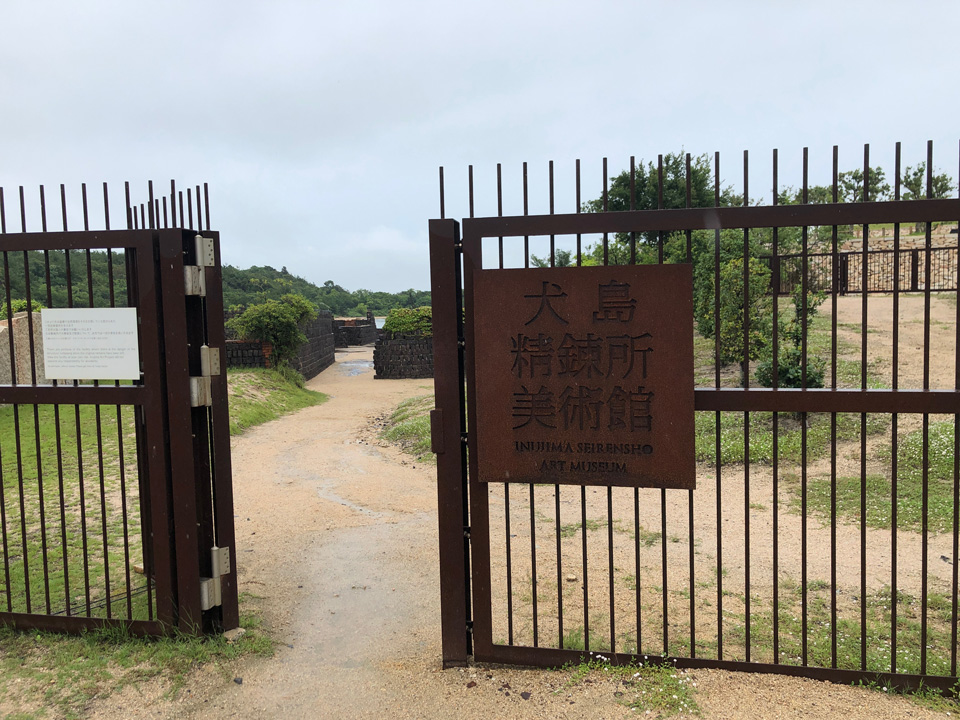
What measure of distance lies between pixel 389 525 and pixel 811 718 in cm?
397

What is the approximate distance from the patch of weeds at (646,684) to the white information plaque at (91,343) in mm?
2687

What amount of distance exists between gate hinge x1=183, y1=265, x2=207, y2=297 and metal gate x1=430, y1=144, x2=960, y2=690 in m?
1.28

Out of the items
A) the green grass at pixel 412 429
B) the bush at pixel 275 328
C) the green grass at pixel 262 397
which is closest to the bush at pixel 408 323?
the bush at pixel 275 328

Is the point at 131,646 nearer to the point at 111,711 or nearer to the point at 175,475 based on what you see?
the point at 111,711

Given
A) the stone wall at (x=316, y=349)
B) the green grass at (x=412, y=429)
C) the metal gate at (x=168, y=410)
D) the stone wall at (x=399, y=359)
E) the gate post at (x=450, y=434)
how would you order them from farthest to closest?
the stone wall at (x=399, y=359) < the stone wall at (x=316, y=349) < the green grass at (x=412, y=429) < the metal gate at (x=168, y=410) < the gate post at (x=450, y=434)

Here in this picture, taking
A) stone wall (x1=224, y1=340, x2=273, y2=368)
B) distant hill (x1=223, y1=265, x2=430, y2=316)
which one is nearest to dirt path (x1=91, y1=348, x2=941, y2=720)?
stone wall (x1=224, y1=340, x2=273, y2=368)

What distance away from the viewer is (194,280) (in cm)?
378

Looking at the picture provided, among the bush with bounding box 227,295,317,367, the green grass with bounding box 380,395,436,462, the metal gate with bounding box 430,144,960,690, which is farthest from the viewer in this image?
the bush with bounding box 227,295,317,367

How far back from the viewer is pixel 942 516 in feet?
19.5

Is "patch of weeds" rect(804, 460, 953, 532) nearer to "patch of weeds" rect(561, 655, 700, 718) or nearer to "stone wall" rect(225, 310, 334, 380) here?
"patch of weeds" rect(561, 655, 700, 718)

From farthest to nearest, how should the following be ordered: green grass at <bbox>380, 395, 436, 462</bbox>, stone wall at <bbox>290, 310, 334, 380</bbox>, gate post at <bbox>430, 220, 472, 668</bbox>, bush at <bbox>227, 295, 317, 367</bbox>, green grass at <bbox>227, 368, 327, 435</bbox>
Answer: stone wall at <bbox>290, 310, 334, 380</bbox> < bush at <bbox>227, 295, 317, 367</bbox> < green grass at <bbox>227, 368, 327, 435</bbox> < green grass at <bbox>380, 395, 436, 462</bbox> < gate post at <bbox>430, 220, 472, 668</bbox>

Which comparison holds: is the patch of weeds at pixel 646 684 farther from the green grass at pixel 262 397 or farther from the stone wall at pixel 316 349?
the stone wall at pixel 316 349

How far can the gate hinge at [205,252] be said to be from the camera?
3781 millimetres

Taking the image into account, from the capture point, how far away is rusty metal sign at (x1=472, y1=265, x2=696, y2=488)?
10.3 feet
